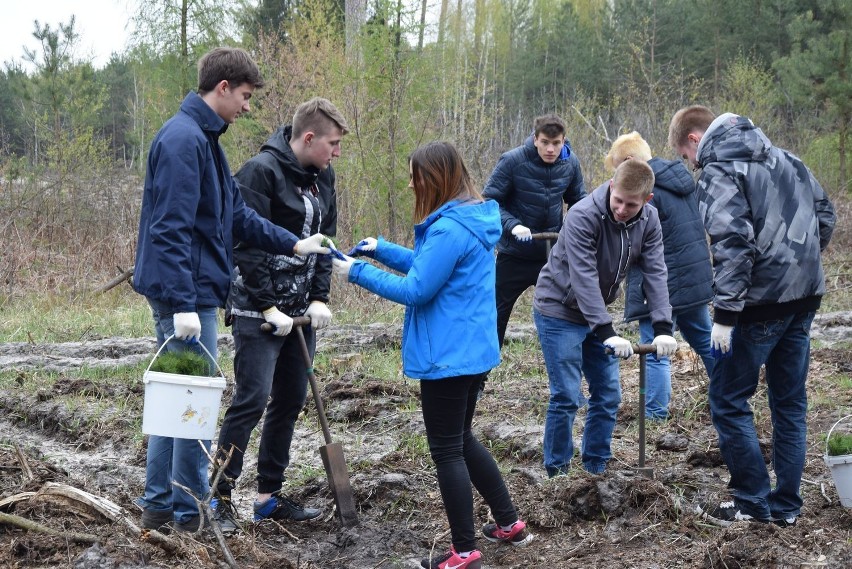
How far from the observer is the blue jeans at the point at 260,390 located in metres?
4.20

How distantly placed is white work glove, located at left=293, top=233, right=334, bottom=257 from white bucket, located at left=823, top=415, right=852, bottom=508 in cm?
240

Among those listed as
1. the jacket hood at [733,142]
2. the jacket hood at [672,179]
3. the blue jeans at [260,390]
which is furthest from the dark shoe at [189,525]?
the jacket hood at [672,179]

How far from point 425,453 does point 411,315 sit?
2.01 meters

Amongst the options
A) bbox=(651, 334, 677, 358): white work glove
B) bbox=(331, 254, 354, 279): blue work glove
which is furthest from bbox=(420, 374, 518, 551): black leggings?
bbox=(651, 334, 677, 358): white work glove

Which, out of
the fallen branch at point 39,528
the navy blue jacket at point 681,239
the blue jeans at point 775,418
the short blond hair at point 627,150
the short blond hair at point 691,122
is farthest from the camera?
the navy blue jacket at point 681,239

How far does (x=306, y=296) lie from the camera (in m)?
4.49

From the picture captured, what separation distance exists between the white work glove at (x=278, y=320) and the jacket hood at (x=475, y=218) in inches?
Result: 33.6

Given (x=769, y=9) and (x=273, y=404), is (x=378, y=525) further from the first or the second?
(x=769, y=9)

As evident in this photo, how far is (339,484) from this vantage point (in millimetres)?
4430

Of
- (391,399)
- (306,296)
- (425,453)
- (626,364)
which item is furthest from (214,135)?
(626,364)

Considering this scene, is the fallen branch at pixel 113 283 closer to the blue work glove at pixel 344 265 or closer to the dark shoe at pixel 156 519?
the dark shoe at pixel 156 519

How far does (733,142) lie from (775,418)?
1.30 metres

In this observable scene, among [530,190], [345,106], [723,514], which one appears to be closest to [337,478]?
[723,514]

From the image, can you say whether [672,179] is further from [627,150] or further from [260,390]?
[260,390]
